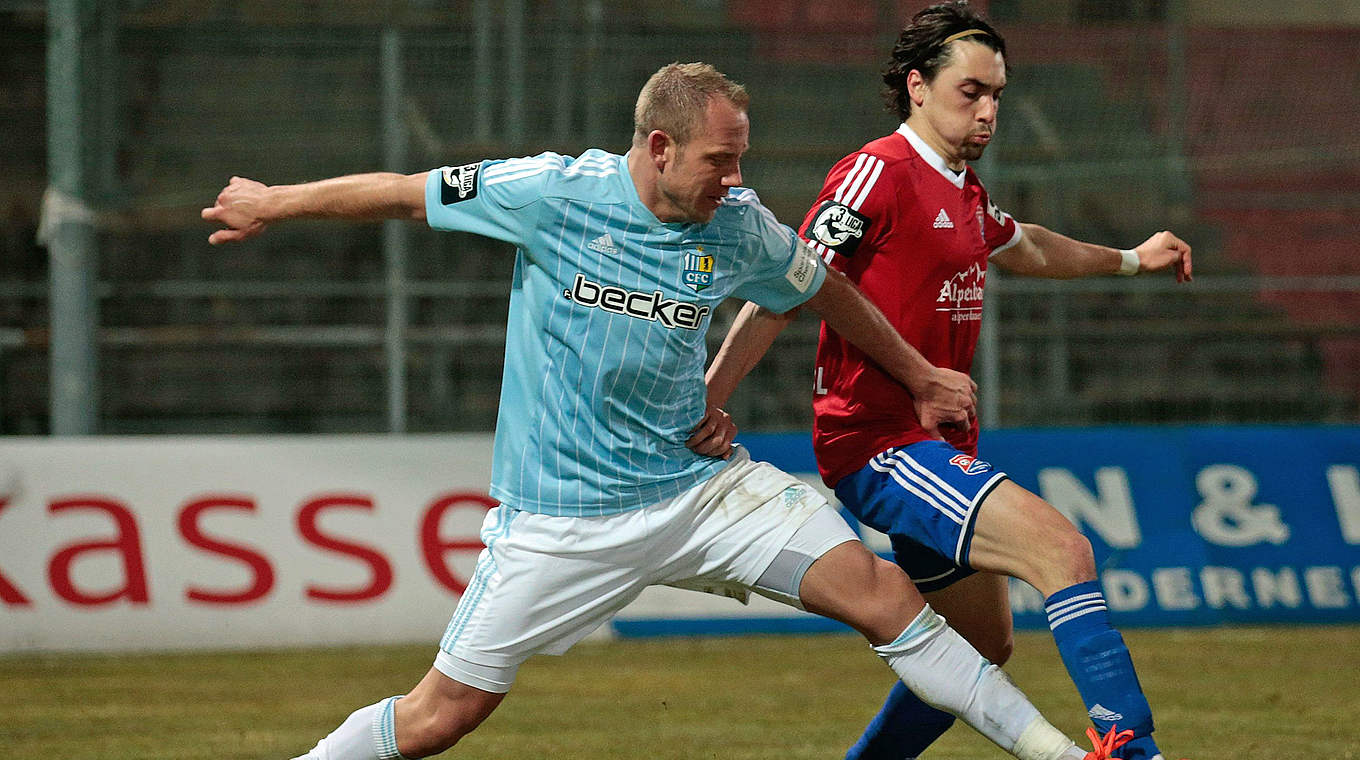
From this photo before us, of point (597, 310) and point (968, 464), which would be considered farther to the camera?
point (968, 464)

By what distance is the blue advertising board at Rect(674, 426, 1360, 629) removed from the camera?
9562mm

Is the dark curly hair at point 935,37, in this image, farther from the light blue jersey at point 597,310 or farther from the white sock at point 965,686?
the white sock at point 965,686

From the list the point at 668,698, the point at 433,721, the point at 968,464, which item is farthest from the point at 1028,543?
the point at 668,698

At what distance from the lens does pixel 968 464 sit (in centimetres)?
439

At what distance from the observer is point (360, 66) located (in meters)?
10.9

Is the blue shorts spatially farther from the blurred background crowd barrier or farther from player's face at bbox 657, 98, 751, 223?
the blurred background crowd barrier

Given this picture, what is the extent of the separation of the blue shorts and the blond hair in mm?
1075

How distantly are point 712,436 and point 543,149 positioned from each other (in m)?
6.76

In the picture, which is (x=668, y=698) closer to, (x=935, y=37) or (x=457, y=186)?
(x=935, y=37)

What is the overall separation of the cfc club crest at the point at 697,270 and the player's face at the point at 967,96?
3.08 feet

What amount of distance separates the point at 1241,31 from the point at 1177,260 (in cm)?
743

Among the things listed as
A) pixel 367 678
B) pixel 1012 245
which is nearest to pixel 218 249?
pixel 367 678

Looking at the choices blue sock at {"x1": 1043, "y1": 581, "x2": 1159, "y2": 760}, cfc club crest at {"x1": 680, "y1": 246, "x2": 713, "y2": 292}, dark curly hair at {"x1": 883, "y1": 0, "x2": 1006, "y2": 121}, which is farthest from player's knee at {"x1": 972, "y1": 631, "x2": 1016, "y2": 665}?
dark curly hair at {"x1": 883, "y1": 0, "x2": 1006, "y2": 121}

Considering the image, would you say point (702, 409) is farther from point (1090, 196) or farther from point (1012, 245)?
point (1090, 196)
